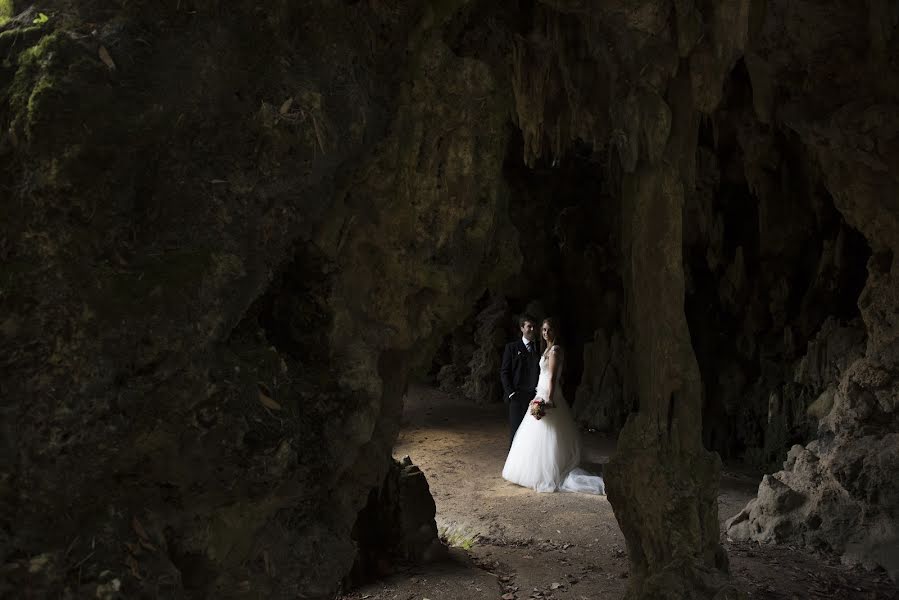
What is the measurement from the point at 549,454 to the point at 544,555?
2218 millimetres

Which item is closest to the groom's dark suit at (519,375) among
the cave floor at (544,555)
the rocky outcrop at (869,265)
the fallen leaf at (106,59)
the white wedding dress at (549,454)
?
the white wedding dress at (549,454)

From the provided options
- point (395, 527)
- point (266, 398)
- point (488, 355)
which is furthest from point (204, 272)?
point (488, 355)

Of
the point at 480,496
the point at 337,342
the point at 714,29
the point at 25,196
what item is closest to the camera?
the point at 25,196

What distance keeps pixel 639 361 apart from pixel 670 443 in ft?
1.93

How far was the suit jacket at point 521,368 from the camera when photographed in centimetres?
951

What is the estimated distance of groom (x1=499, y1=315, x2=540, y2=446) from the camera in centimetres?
946

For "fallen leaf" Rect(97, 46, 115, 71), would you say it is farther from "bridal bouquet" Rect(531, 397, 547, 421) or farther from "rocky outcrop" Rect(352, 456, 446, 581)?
"bridal bouquet" Rect(531, 397, 547, 421)

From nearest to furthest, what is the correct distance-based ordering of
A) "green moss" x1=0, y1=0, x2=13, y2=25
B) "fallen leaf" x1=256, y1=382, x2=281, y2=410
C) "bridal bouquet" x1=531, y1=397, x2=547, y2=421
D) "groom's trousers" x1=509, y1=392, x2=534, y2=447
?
"green moss" x1=0, y1=0, x2=13, y2=25, "fallen leaf" x1=256, y1=382, x2=281, y2=410, "bridal bouquet" x1=531, y1=397, x2=547, y2=421, "groom's trousers" x1=509, y1=392, x2=534, y2=447

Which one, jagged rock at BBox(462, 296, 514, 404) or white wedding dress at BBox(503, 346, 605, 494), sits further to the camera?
jagged rock at BBox(462, 296, 514, 404)

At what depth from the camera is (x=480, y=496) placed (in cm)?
850

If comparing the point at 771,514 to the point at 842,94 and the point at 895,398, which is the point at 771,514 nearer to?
the point at 895,398

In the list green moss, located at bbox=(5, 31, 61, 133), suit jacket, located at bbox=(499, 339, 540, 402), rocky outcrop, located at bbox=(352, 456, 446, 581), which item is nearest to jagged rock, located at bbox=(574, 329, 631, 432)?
suit jacket, located at bbox=(499, 339, 540, 402)

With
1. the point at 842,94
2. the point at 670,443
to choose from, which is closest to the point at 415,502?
the point at 670,443

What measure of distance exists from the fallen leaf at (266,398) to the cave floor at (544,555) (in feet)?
8.77
